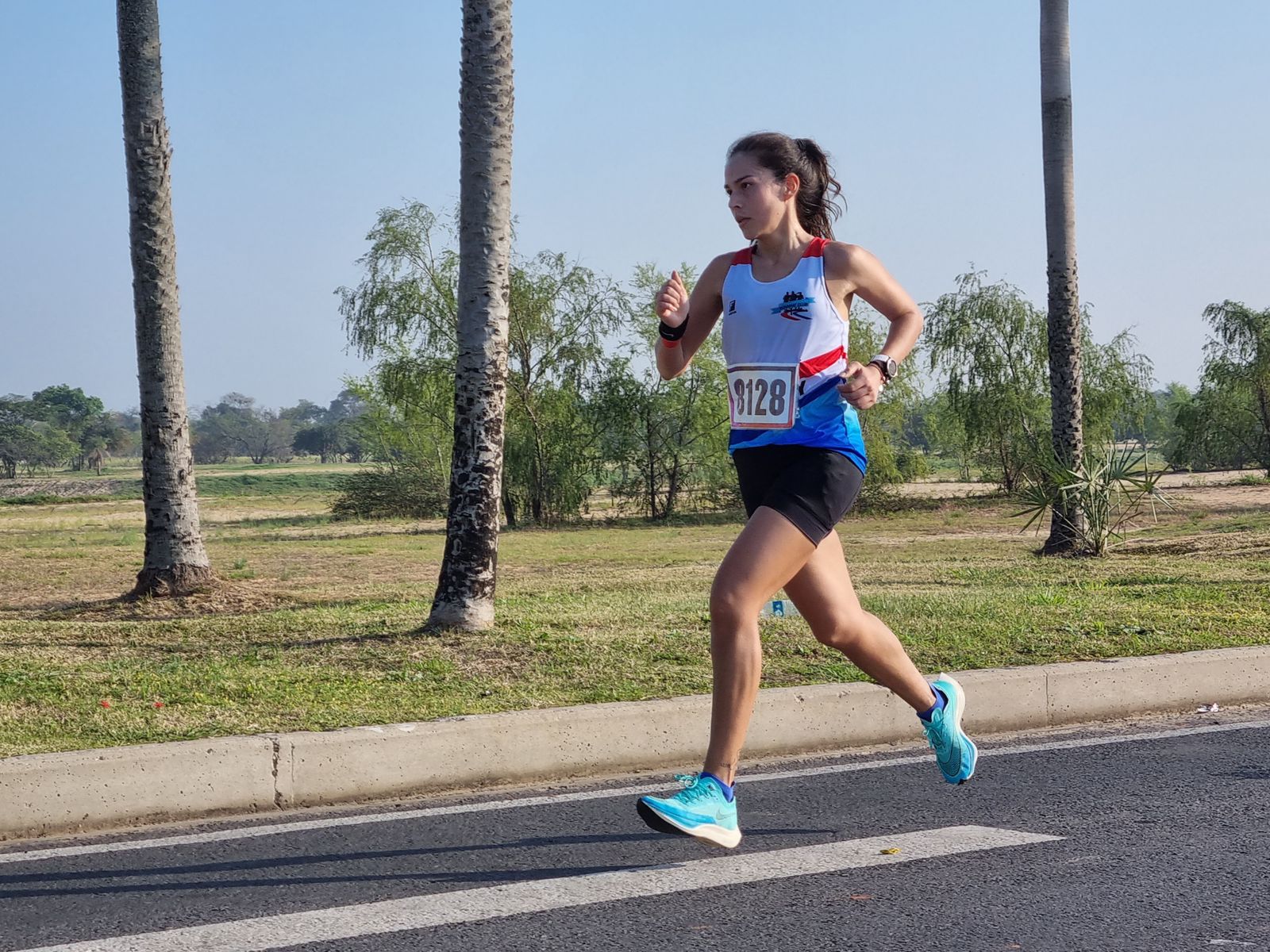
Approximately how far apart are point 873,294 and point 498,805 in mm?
2203

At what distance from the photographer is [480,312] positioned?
8578mm

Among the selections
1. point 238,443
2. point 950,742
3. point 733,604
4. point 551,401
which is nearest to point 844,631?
point 733,604

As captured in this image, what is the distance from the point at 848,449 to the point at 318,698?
10.3 ft

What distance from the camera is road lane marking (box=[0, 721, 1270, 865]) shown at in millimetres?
4648

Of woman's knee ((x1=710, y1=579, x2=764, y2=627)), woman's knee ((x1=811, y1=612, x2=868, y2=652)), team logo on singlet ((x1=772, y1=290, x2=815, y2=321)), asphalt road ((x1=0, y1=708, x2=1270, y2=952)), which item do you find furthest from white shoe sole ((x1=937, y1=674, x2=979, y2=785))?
team logo on singlet ((x1=772, y1=290, x2=815, y2=321))

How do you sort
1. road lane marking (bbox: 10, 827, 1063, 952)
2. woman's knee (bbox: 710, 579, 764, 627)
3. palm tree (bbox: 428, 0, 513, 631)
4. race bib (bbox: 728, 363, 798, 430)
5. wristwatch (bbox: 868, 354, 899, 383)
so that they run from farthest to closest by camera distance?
palm tree (bbox: 428, 0, 513, 631), wristwatch (bbox: 868, 354, 899, 383), race bib (bbox: 728, 363, 798, 430), woman's knee (bbox: 710, 579, 764, 627), road lane marking (bbox: 10, 827, 1063, 952)

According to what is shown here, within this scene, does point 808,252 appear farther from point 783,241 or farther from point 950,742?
point 950,742

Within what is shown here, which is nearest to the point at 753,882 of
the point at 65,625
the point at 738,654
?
the point at 738,654

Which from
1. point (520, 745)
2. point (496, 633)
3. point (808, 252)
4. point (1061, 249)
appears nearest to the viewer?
point (808, 252)

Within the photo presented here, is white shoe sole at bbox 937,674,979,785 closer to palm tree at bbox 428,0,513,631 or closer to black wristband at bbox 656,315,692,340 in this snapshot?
black wristband at bbox 656,315,692,340

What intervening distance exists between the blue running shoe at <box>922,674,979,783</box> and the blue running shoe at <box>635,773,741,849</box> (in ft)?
2.75

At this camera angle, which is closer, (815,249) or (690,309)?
(815,249)

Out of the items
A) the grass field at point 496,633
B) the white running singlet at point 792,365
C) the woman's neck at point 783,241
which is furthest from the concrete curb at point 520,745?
the woman's neck at point 783,241

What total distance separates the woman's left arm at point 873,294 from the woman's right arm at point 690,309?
0.36 meters
